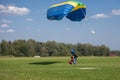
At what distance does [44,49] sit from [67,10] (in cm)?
11066

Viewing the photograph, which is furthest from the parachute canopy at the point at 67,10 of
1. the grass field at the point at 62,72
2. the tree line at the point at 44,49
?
the tree line at the point at 44,49

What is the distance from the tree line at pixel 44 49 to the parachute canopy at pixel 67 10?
96.9 m

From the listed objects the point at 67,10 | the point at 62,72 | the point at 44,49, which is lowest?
the point at 62,72

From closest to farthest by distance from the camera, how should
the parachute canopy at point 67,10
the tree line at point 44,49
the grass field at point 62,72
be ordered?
the grass field at point 62,72
the parachute canopy at point 67,10
the tree line at point 44,49

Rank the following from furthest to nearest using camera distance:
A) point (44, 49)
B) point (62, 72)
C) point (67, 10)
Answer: point (44, 49)
point (67, 10)
point (62, 72)

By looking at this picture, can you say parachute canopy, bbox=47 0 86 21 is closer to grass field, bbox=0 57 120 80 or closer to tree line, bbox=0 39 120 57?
grass field, bbox=0 57 120 80

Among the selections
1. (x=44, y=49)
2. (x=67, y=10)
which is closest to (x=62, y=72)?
(x=67, y=10)

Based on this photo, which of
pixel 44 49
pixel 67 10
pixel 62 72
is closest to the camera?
pixel 62 72

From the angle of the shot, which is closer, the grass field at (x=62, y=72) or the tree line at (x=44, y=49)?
the grass field at (x=62, y=72)

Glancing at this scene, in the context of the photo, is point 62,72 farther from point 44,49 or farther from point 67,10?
point 44,49

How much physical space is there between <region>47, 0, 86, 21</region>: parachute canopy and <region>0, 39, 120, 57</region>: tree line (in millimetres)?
96919

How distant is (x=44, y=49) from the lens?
498 feet

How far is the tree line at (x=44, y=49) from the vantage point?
143m

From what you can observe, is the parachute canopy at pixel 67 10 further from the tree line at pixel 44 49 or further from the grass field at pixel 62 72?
the tree line at pixel 44 49
